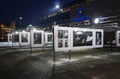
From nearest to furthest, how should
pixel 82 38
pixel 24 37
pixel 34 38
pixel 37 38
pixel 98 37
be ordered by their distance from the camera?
pixel 82 38 < pixel 98 37 < pixel 34 38 < pixel 37 38 < pixel 24 37

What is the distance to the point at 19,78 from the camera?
5.97 m

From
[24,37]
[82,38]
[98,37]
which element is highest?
[24,37]

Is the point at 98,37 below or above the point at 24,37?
below

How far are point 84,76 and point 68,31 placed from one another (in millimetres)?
5422

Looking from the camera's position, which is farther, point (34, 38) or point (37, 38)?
point (37, 38)

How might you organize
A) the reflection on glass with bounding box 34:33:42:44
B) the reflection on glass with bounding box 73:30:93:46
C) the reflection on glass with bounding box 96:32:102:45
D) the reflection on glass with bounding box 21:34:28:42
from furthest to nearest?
the reflection on glass with bounding box 21:34:28:42 → the reflection on glass with bounding box 34:33:42:44 → the reflection on glass with bounding box 96:32:102:45 → the reflection on glass with bounding box 73:30:93:46

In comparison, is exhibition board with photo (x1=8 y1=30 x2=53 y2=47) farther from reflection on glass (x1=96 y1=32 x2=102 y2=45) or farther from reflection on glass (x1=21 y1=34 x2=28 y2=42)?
reflection on glass (x1=96 y1=32 x2=102 y2=45)

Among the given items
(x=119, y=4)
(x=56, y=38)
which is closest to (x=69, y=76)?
(x=56, y=38)

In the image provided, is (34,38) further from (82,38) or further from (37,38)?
(82,38)

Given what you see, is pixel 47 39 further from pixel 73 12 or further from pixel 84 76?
pixel 73 12

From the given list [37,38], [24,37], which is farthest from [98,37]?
[24,37]

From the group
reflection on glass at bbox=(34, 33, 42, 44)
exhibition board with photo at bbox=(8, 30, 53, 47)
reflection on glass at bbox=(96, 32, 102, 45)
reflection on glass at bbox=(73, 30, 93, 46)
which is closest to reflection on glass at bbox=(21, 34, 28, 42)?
exhibition board with photo at bbox=(8, 30, 53, 47)

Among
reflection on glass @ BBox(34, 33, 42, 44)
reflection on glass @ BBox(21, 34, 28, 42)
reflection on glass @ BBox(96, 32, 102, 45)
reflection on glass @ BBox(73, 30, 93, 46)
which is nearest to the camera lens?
reflection on glass @ BBox(73, 30, 93, 46)

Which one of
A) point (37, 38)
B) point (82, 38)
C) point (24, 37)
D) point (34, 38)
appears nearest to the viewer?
point (82, 38)
